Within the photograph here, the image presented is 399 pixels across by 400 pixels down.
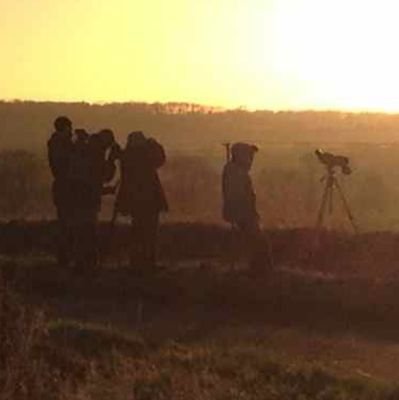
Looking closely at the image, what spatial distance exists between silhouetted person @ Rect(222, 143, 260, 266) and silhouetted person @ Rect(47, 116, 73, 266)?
238cm

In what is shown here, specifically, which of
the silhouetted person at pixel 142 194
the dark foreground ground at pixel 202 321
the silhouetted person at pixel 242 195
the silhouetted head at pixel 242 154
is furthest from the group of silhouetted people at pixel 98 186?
the silhouetted head at pixel 242 154

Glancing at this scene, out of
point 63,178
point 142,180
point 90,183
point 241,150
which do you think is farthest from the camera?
point 63,178

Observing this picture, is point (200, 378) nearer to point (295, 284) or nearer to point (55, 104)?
point (295, 284)

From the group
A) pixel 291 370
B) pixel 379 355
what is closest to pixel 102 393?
pixel 291 370

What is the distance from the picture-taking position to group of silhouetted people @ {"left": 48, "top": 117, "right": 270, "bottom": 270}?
22.2m

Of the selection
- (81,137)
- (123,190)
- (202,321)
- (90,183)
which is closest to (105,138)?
(81,137)

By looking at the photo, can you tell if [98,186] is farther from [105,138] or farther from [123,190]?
[105,138]

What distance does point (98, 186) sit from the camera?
22.8m

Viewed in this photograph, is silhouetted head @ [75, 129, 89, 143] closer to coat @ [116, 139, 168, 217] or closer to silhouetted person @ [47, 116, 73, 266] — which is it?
silhouetted person @ [47, 116, 73, 266]

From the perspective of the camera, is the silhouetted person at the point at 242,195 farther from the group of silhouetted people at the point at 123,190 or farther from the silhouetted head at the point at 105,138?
the silhouetted head at the point at 105,138

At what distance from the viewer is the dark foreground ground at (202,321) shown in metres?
13.9

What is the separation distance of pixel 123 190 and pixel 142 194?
0.37 metres

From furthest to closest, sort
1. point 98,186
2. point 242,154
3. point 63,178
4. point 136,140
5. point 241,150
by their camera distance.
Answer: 1. point 63,178
2. point 98,186
3. point 136,140
4. point 242,154
5. point 241,150

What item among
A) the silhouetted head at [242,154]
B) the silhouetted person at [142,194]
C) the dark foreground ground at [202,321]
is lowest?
the dark foreground ground at [202,321]
